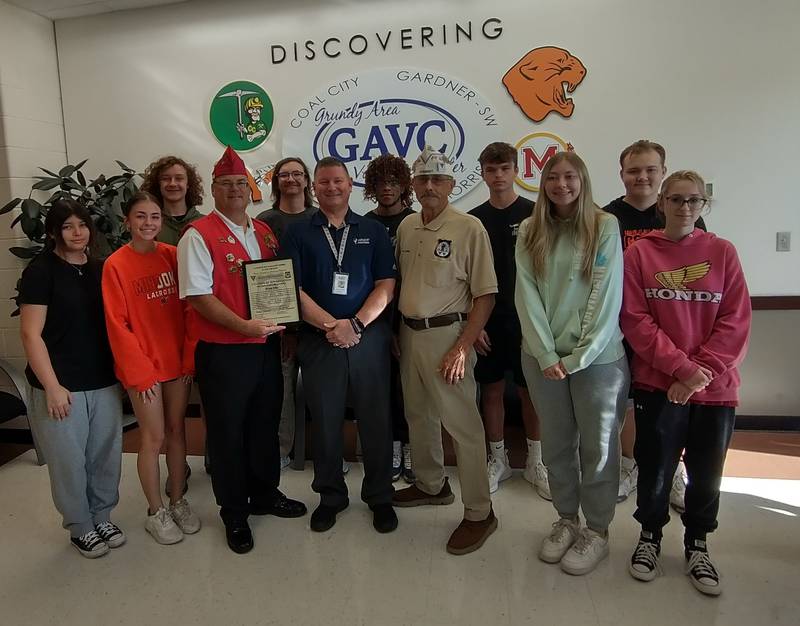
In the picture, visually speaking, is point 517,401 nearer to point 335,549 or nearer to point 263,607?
point 335,549

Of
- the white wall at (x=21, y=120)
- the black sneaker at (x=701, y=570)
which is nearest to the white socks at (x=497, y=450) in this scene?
the black sneaker at (x=701, y=570)

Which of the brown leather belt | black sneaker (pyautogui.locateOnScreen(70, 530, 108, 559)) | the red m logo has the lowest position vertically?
black sneaker (pyautogui.locateOnScreen(70, 530, 108, 559))

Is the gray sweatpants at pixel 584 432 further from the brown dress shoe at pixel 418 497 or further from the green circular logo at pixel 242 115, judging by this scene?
the green circular logo at pixel 242 115

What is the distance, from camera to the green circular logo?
3871mm

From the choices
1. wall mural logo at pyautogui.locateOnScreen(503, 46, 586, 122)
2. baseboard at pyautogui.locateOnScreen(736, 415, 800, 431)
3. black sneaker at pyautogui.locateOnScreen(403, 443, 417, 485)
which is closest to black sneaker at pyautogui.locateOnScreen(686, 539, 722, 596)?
black sneaker at pyautogui.locateOnScreen(403, 443, 417, 485)

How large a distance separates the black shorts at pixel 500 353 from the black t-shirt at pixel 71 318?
1719mm

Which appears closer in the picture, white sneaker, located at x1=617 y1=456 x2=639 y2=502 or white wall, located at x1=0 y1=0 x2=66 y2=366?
white sneaker, located at x1=617 y1=456 x2=639 y2=502

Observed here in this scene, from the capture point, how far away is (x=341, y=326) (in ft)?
7.32

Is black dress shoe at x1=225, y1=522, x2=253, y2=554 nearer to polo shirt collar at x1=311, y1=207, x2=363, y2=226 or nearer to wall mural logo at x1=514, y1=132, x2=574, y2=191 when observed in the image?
polo shirt collar at x1=311, y1=207, x2=363, y2=226

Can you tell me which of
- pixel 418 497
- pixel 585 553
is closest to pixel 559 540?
pixel 585 553

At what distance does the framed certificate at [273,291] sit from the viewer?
7.20ft

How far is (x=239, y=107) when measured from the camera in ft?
12.8

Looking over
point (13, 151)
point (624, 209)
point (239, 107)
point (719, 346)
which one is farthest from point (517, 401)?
point (13, 151)

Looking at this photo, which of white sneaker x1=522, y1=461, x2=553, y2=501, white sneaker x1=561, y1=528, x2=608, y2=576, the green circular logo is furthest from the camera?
the green circular logo
